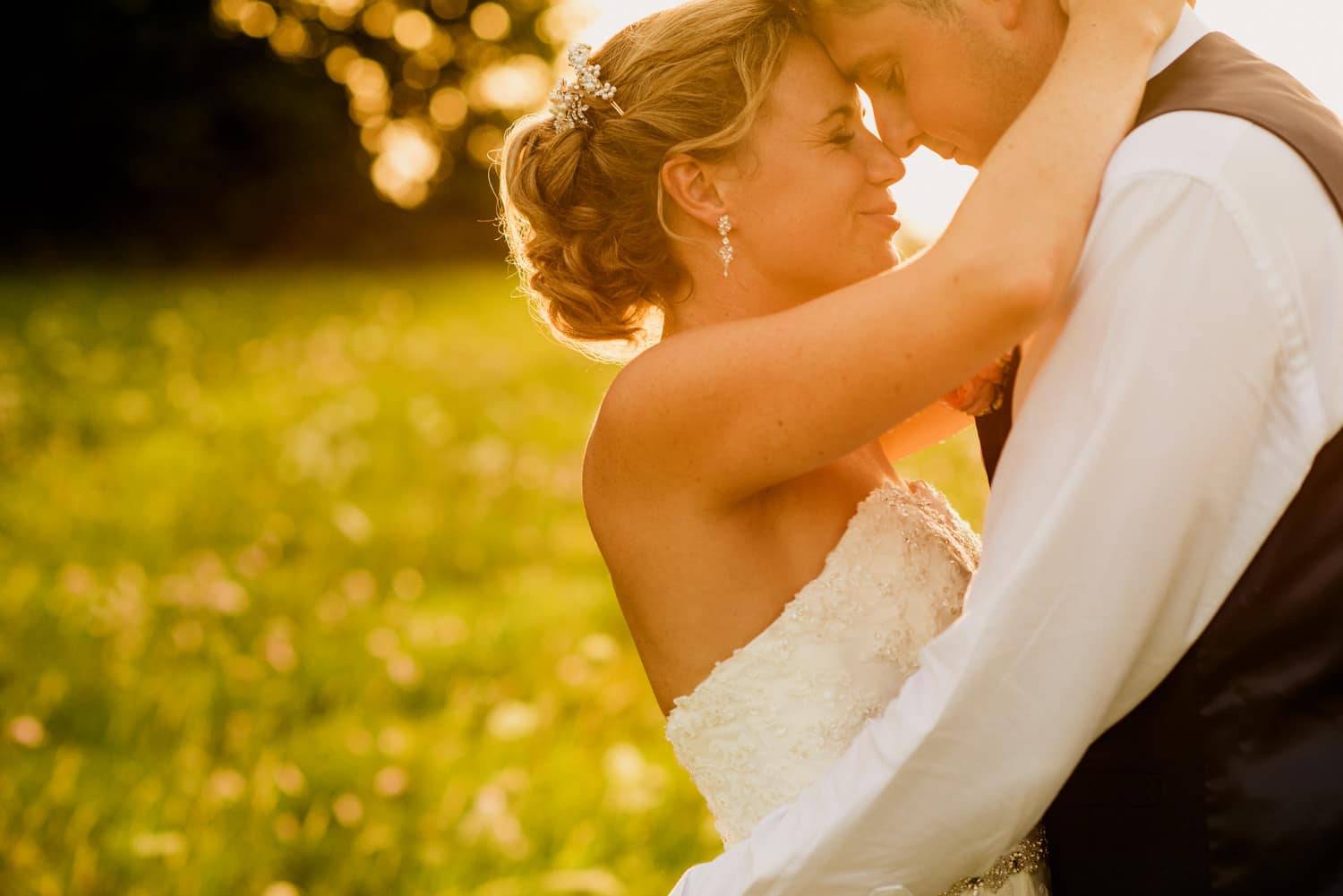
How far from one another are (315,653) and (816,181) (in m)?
3.62

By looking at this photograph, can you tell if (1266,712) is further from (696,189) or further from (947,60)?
(696,189)

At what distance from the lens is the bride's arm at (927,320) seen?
1762 millimetres

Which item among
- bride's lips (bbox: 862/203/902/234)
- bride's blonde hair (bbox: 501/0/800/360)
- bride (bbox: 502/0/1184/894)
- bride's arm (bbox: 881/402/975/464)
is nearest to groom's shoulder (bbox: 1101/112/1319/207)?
bride (bbox: 502/0/1184/894)

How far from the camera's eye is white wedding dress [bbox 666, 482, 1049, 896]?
7.78 ft

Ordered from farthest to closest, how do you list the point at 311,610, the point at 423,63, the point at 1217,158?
the point at 423,63 < the point at 311,610 < the point at 1217,158

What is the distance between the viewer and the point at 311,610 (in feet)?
19.5

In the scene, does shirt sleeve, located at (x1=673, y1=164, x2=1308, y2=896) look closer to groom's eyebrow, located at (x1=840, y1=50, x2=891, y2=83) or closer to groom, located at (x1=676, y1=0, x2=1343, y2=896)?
groom, located at (x1=676, y1=0, x2=1343, y2=896)

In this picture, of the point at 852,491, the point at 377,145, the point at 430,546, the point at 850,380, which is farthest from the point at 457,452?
the point at 377,145

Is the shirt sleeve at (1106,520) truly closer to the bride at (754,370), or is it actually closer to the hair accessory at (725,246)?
the bride at (754,370)

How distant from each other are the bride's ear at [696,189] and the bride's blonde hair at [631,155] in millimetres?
31

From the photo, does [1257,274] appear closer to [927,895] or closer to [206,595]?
[927,895]

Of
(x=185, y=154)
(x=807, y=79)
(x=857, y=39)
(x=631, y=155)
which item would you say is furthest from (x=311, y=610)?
(x=185, y=154)

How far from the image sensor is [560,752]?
4.60 meters

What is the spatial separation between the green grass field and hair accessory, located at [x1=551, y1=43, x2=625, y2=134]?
2235 mm
